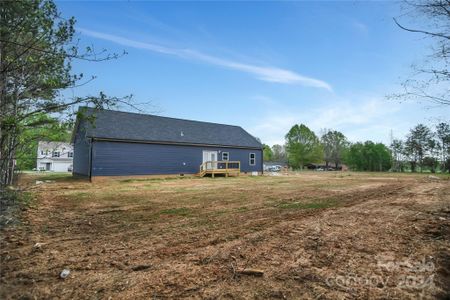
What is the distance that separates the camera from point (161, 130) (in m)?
20.0

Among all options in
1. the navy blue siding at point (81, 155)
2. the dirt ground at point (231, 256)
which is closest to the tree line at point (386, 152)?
the navy blue siding at point (81, 155)

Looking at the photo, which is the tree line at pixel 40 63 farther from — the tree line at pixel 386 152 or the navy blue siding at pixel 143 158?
the tree line at pixel 386 152

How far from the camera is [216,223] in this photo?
4625 millimetres

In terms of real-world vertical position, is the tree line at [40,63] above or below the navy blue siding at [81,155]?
above

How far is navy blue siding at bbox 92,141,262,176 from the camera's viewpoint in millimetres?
16172

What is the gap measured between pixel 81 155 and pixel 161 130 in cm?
615

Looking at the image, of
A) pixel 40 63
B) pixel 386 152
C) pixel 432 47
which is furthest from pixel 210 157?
pixel 386 152

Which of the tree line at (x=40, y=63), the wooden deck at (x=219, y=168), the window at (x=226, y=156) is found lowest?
the wooden deck at (x=219, y=168)

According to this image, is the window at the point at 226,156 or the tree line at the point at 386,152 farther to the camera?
the tree line at the point at 386,152

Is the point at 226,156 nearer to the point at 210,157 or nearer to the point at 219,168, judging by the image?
the point at 219,168

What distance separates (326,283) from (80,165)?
67.0 ft

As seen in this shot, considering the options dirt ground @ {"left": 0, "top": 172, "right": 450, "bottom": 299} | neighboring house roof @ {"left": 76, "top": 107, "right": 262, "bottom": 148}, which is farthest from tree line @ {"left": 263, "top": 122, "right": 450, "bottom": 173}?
dirt ground @ {"left": 0, "top": 172, "right": 450, "bottom": 299}

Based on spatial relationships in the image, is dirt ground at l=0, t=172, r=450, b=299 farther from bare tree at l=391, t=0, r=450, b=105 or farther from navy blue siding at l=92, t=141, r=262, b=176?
navy blue siding at l=92, t=141, r=262, b=176

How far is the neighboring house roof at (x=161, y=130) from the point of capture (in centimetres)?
1719
